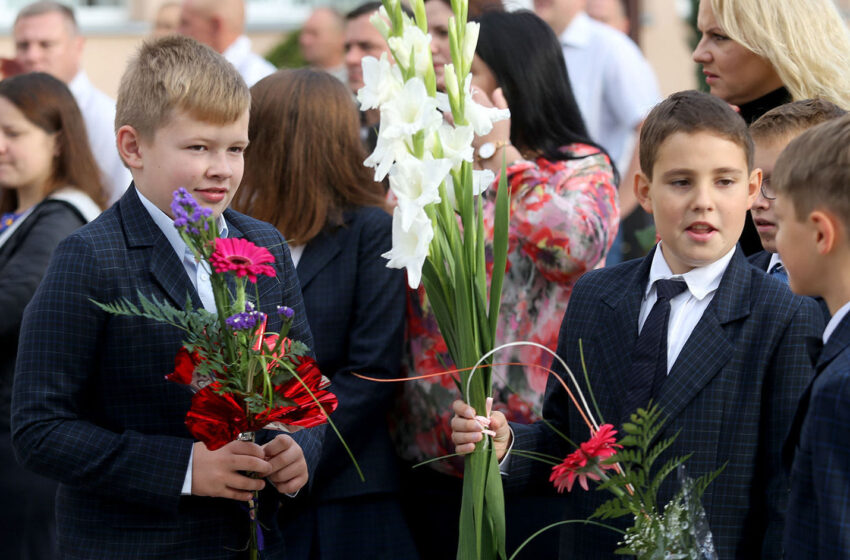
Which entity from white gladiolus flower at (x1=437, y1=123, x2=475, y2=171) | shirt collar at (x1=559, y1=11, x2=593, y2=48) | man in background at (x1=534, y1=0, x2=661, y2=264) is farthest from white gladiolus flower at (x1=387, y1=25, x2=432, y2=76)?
shirt collar at (x1=559, y1=11, x2=593, y2=48)

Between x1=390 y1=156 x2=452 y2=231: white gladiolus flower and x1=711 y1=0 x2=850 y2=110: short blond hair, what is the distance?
1679mm

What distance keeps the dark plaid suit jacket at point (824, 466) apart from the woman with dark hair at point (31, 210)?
2.86 m

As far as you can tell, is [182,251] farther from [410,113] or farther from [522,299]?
[522,299]

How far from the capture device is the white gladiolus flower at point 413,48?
2100mm

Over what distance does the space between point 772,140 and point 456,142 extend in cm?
129

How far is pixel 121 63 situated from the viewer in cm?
1369

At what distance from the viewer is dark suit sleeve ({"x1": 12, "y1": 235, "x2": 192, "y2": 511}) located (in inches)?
99.0

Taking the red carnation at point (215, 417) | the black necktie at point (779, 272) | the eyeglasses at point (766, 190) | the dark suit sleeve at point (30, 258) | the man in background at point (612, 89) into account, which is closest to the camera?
the red carnation at point (215, 417)

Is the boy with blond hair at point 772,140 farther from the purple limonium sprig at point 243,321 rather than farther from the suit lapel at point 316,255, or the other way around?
the purple limonium sprig at point 243,321

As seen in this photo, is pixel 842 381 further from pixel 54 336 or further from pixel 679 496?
pixel 54 336

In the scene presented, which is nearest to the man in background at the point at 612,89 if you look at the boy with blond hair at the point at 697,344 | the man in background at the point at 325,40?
the man in background at the point at 325,40

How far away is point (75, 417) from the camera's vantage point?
101 inches

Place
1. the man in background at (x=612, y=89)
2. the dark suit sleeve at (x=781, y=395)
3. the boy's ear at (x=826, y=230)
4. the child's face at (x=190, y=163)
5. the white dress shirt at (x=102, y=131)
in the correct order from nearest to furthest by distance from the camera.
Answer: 1. the boy's ear at (x=826, y=230)
2. the dark suit sleeve at (x=781, y=395)
3. the child's face at (x=190, y=163)
4. the white dress shirt at (x=102, y=131)
5. the man in background at (x=612, y=89)

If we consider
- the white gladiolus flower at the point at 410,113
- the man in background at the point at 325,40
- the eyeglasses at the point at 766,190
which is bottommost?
the white gladiolus flower at the point at 410,113
